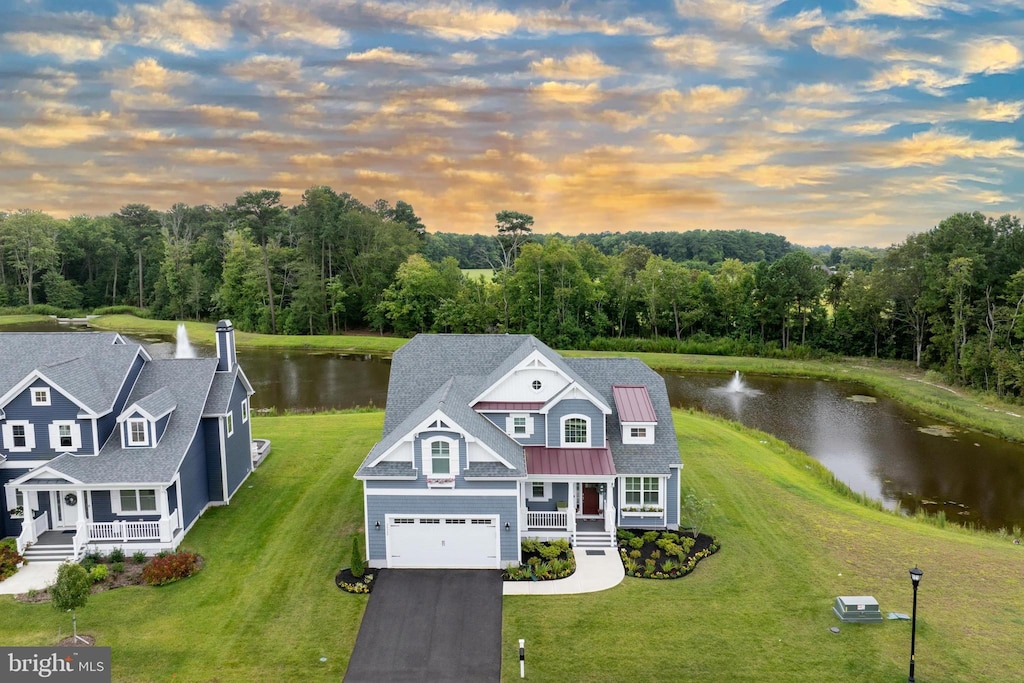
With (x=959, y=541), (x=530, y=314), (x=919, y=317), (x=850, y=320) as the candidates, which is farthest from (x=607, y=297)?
(x=959, y=541)

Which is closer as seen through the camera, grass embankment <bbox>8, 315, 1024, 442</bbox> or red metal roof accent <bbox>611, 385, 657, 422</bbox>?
red metal roof accent <bbox>611, 385, 657, 422</bbox>

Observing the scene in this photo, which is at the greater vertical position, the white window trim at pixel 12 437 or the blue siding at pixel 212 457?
the white window trim at pixel 12 437

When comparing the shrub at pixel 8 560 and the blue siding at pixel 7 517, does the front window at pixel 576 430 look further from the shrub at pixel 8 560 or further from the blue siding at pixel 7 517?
the blue siding at pixel 7 517

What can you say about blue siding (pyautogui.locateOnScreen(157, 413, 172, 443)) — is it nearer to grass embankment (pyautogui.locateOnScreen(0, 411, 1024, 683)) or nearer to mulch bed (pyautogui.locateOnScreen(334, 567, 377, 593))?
grass embankment (pyautogui.locateOnScreen(0, 411, 1024, 683))

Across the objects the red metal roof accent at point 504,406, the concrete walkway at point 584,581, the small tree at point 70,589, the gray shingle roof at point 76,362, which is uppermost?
the gray shingle roof at point 76,362

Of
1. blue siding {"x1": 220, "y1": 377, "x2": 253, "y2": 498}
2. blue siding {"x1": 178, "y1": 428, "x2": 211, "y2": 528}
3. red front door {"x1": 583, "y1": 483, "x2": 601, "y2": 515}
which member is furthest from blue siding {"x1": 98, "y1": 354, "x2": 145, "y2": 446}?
red front door {"x1": 583, "y1": 483, "x2": 601, "y2": 515}

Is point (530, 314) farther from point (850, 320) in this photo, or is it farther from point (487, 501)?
point (487, 501)

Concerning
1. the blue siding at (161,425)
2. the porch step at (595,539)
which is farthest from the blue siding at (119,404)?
the porch step at (595,539)
